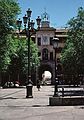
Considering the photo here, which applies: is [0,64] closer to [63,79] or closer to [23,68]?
[23,68]

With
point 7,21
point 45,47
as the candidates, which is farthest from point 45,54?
point 7,21

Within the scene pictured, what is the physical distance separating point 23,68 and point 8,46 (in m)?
34.5

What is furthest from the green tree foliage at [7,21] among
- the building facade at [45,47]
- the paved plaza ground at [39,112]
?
the building facade at [45,47]

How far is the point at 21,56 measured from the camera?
71062 millimetres

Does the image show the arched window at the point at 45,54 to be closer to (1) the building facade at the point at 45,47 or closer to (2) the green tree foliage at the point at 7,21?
(1) the building facade at the point at 45,47

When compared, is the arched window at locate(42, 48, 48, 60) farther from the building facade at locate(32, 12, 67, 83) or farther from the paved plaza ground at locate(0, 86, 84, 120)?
the paved plaza ground at locate(0, 86, 84, 120)

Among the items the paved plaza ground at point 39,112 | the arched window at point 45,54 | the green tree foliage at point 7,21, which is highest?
the arched window at point 45,54

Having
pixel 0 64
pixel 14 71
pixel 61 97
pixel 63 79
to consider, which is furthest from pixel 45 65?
pixel 61 97

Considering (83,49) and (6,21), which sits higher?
(6,21)

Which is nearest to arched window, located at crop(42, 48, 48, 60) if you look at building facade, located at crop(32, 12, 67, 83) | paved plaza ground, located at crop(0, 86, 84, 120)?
building facade, located at crop(32, 12, 67, 83)

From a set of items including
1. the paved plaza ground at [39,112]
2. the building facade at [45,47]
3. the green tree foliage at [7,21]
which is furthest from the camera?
the building facade at [45,47]

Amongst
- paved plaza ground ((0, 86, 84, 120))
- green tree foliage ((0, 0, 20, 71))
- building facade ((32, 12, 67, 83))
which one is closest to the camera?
paved plaza ground ((0, 86, 84, 120))

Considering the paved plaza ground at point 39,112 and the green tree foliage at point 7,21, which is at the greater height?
the green tree foliage at point 7,21

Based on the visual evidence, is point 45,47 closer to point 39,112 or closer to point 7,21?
point 7,21
